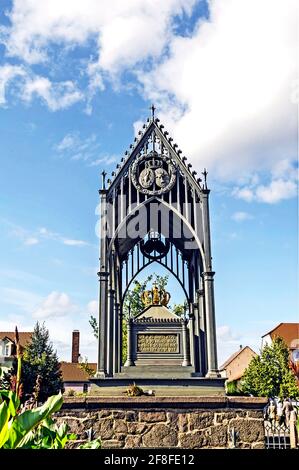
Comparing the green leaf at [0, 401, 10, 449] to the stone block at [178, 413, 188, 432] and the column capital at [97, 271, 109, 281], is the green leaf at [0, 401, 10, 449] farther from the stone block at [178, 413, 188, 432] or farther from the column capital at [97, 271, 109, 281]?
the column capital at [97, 271, 109, 281]

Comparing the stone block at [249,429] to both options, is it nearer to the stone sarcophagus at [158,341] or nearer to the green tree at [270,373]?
the stone sarcophagus at [158,341]

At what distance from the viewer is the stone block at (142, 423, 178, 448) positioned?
9422 mm

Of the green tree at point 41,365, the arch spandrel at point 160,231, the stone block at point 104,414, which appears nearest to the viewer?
the stone block at point 104,414

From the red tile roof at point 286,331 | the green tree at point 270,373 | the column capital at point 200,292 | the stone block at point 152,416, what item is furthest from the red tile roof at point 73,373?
the stone block at point 152,416

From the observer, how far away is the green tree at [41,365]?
34750mm

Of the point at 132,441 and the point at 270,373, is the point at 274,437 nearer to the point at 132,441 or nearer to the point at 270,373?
the point at 132,441

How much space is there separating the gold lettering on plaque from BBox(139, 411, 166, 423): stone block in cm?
430

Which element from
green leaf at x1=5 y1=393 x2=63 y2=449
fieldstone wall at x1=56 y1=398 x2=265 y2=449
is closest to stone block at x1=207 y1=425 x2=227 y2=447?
fieldstone wall at x1=56 y1=398 x2=265 y2=449

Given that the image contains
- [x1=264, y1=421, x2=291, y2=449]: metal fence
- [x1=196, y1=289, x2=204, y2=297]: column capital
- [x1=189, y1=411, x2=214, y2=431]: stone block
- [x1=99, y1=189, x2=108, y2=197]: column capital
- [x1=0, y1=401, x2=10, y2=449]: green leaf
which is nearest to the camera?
[x1=0, y1=401, x2=10, y2=449]: green leaf

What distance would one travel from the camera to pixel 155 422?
9.57 meters

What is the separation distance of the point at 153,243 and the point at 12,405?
15298mm

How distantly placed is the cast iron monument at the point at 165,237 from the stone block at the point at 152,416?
326 cm

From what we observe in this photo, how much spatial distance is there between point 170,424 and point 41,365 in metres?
28.3

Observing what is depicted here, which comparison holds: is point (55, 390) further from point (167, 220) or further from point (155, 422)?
point (155, 422)
